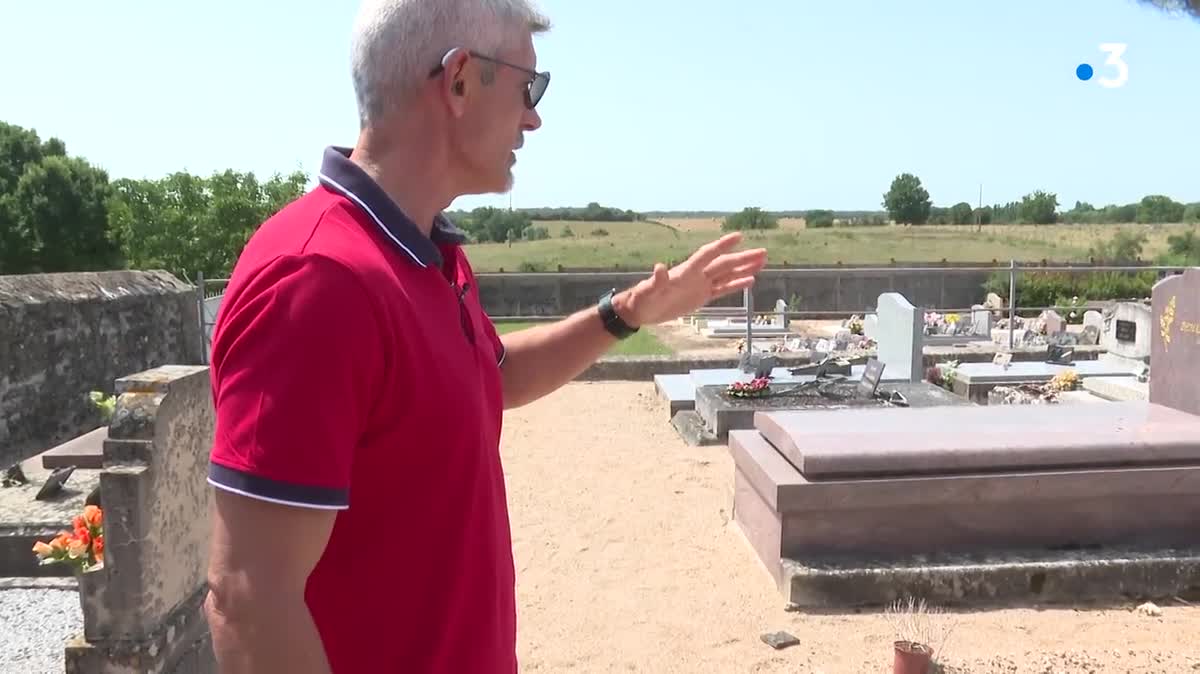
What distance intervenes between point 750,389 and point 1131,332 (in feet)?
18.0

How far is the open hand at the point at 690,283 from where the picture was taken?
82.6 inches

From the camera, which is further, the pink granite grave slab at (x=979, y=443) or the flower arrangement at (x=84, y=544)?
the pink granite grave slab at (x=979, y=443)

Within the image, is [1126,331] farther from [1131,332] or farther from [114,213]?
[114,213]

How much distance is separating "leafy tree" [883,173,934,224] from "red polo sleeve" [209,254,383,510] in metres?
76.2

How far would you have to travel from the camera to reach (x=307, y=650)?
106 cm

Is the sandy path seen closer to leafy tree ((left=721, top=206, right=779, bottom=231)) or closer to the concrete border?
the concrete border

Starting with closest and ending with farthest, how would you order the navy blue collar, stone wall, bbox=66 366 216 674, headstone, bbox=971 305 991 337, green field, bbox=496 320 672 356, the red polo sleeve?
the red polo sleeve, the navy blue collar, stone wall, bbox=66 366 216 674, green field, bbox=496 320 672 356, headstone, bbox=971 305 991 337

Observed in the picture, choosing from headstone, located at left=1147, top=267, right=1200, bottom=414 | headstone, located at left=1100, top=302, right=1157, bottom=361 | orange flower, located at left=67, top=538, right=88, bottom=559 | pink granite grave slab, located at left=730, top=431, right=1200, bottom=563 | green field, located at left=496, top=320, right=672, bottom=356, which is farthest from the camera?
green field, located at left=496, top=320, right=672, bottom=356

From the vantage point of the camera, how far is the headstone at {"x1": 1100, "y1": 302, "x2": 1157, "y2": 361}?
10.5 meters

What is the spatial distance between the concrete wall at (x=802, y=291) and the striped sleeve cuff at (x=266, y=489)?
21888 millimetres

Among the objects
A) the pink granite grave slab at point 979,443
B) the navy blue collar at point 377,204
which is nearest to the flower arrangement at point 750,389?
the pink granite grave slab at point 979,443

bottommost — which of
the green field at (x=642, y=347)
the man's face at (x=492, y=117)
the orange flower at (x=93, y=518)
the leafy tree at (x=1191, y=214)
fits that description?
the green field at (x=642, y=347)

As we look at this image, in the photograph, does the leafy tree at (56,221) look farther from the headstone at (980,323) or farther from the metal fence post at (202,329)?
the headstone at (980,323)

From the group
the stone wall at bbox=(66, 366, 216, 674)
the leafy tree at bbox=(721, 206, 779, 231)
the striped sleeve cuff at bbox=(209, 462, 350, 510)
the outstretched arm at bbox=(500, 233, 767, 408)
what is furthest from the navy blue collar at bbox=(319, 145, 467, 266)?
the leafy tree at bbox=(721, 206, 779, 231)
